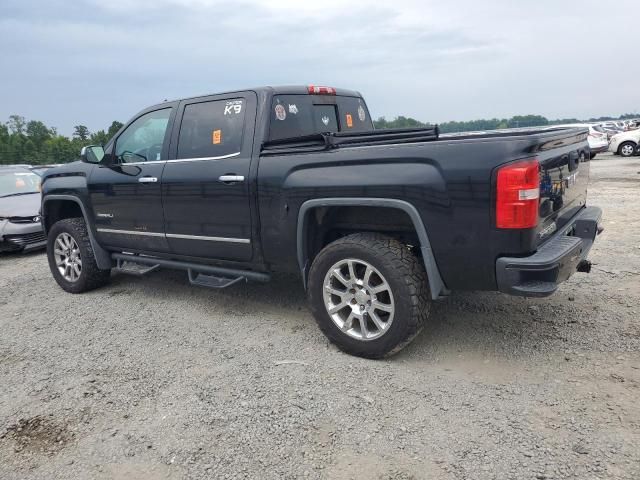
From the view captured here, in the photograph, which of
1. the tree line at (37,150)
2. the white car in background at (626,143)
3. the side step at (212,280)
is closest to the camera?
the side step at (212,280)

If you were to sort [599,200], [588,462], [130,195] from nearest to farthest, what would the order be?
[588,462] < [130,195] < [599,200]

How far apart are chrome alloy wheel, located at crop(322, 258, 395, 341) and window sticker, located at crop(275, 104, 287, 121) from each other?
141cm

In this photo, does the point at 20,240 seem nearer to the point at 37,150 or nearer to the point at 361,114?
the point at 361,114

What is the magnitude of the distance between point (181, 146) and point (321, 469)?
310cm

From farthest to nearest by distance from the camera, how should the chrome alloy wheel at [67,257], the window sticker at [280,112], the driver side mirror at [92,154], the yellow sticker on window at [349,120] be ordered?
1. the chrome alloy wheel at [67,257]
2. the driver side mirror at [92,154]
3. the yellow sticker on window at [349,120]
4. the window sticker at [280,112]

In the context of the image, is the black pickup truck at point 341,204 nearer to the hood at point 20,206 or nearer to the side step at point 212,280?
the side step at point 212,280

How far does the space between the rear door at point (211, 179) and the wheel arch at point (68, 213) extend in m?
1.23

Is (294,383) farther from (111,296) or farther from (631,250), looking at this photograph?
(631,250)

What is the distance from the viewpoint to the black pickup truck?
9.73 feet

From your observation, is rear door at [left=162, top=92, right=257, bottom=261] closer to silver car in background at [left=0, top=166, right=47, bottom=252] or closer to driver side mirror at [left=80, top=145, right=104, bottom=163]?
driver side mirror at [left=80, top=145, right=104, bottom=163]

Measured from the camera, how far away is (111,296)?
5.50m

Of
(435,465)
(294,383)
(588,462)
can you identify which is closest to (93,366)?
(294,383)

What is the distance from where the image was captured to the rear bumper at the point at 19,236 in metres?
8.20

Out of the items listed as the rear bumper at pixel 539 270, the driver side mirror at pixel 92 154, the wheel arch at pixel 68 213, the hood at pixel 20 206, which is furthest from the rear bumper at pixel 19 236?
the rear bumper at pixel 539 270
